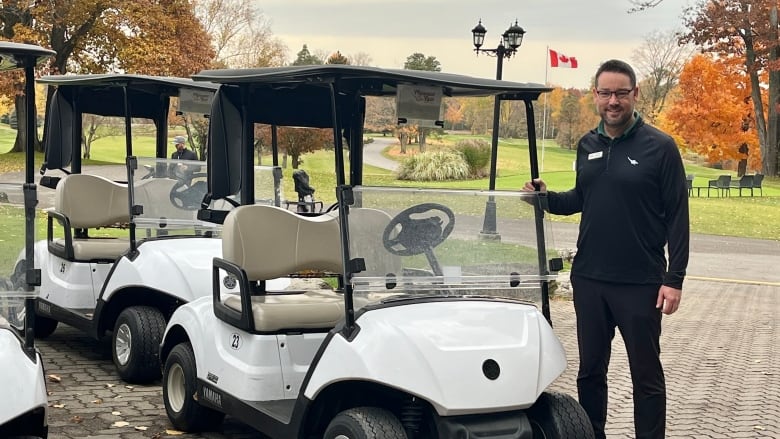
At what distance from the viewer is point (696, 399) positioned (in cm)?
640

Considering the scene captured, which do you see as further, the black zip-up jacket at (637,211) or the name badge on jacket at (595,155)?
the name badge on jacket at (595,155)

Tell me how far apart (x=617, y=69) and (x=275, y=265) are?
7.30ft

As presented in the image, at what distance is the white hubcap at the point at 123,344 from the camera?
244 inches

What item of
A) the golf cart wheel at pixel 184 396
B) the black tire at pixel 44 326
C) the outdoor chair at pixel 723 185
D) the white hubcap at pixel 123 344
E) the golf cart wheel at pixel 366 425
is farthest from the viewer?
the outdoor chair at pixel 723 185

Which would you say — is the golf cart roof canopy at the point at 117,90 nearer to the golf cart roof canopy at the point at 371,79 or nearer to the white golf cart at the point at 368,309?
the white golf cart at the point at 368,309

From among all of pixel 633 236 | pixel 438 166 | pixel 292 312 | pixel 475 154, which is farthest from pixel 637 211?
pixel 475 154

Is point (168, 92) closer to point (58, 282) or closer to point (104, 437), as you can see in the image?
point (58, 282)

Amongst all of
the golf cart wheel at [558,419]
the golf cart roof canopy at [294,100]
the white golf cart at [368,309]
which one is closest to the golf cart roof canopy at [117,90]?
the golf cart roof canopy at [294,100]

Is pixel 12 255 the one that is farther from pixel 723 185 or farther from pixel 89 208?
pixel 723 185

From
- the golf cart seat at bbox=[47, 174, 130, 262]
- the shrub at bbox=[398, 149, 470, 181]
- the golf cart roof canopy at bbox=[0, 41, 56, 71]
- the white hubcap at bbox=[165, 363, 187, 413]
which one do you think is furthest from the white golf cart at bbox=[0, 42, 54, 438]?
the shrub at bbox=[398, 149, 470, 181]

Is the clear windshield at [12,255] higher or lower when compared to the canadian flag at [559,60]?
lower

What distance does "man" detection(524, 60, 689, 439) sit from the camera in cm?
416

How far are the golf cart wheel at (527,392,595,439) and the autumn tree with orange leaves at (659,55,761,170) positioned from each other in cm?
4351

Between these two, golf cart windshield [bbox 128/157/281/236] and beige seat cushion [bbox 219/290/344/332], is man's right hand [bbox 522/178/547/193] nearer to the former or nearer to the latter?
beige seat cushion [bbox 219/290/344/332]
